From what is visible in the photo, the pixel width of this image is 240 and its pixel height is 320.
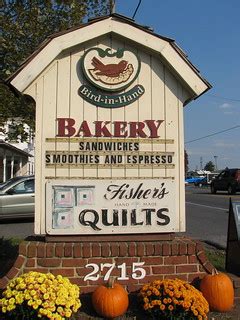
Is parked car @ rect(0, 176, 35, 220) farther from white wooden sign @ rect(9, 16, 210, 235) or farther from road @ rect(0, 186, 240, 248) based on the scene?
white wooden sign @ rect(9, 16, 210, 235)

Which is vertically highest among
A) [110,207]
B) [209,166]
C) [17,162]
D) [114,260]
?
[209,166]

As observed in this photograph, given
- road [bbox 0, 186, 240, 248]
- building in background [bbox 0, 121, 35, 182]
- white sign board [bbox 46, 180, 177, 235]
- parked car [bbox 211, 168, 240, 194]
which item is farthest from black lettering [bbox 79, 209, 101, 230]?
building in background [bbox 0, 121, 35, 182]

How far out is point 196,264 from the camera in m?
5.88

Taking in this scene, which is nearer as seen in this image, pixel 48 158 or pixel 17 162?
pixel 48 158

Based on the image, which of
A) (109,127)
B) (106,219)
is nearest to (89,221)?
(106,219)

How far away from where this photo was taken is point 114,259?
573 centimetres

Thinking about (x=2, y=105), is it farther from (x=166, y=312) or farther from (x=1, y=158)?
(x=1, y=158)

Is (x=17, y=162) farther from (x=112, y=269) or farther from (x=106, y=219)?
(x=112, y=269)

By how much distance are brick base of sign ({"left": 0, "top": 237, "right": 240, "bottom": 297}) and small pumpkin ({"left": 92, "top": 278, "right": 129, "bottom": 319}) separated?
38 centimetres

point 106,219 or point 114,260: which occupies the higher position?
point 106,219

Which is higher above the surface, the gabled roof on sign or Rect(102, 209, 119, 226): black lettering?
the gabled roof on sign

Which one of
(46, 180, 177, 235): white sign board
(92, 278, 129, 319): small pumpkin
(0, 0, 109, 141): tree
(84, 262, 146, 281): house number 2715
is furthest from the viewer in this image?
(0, 0, 109, 141): tree

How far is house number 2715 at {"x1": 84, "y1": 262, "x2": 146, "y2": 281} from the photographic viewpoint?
5.68 m

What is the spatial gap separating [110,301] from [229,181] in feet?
102
